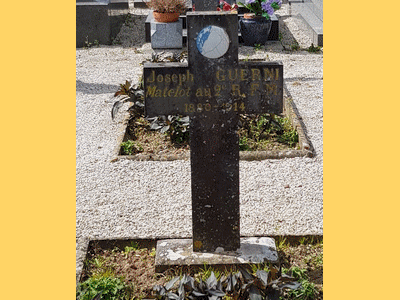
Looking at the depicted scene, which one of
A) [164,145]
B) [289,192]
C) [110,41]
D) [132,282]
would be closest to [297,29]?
[110,41]

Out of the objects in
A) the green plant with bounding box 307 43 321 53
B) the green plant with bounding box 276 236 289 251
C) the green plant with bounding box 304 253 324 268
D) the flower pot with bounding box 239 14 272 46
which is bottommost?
the green plant with bounding box 304 253 324 268

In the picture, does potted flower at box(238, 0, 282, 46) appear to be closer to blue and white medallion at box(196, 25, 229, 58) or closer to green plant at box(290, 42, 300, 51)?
green plant at box(290, 42, 300, 51)

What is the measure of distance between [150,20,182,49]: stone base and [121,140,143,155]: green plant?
5.43m

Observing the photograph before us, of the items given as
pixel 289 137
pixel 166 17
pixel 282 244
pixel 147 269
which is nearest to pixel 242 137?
pixel 289 137

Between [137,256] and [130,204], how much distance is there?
0.89 m

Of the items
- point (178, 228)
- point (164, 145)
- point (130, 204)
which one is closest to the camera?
point (178, 228)

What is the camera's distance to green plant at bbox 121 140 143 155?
6.27 metres

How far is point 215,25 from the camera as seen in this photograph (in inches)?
142

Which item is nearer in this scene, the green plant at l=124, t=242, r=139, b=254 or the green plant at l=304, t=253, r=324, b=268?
the green plant at l=304, t=253, r=324, b=268

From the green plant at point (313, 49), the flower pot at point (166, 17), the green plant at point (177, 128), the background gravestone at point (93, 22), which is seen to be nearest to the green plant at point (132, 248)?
the green plant at point (177, 128)

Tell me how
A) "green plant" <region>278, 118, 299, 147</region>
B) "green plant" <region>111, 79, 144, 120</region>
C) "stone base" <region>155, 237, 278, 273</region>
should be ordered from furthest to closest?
"green plant" <region>111, 79, 144, 120</region>
"green plant" <region>278, 118, 299, 147</region>
"stone base" <region>155, 237, 278, 273</region>

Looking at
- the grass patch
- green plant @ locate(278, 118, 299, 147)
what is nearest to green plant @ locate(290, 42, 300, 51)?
the grass patch

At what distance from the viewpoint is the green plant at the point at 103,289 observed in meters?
3.67

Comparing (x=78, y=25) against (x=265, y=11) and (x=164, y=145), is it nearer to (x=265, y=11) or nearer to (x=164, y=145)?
(x=265, y=11)
